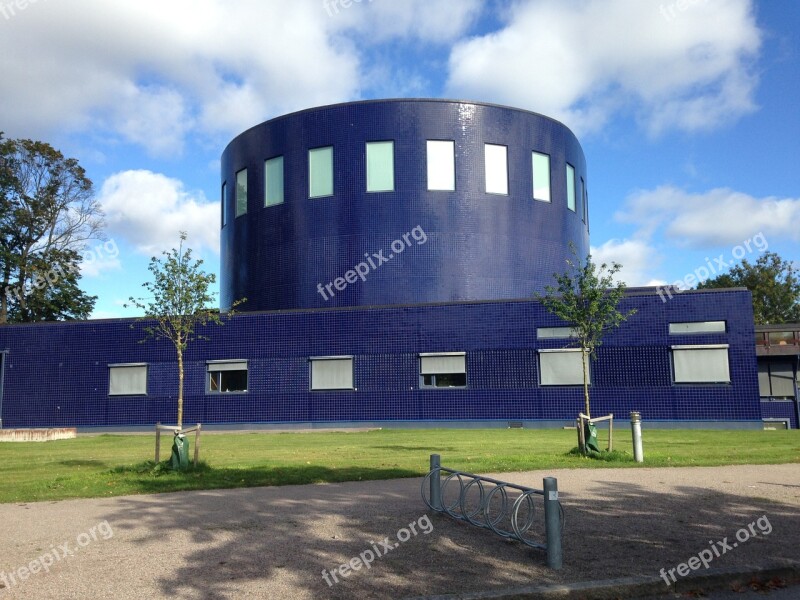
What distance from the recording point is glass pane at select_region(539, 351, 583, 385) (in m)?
27.2

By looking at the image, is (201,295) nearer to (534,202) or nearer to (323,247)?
(323,247)

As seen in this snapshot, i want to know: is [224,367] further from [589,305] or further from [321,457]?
[589,305]

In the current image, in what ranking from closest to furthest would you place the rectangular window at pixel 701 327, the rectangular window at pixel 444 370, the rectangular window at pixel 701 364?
1. the rectangular window at pixel 701 364
2. the rectangular window at pixel 701 327
3. the rectangular window at pixel 444 370

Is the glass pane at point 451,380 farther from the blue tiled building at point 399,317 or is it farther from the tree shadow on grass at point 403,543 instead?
the tree shadow on grass at point 403,543

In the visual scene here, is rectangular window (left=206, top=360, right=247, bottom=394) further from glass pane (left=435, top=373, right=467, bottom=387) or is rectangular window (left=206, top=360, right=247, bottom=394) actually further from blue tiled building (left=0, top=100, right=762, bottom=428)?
glass pane (left=435, top=373, right=467, bottom=387)

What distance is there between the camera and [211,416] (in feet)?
98.4

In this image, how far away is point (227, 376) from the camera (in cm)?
3012

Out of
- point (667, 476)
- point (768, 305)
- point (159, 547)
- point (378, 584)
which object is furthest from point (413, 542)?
A: point (768, 305)

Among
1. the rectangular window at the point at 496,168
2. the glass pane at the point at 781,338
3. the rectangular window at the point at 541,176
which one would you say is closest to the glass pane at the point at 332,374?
the rectangular window at the point at 496,168

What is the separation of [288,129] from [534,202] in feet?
41.5

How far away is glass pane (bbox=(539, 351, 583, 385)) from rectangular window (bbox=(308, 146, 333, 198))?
14209mm

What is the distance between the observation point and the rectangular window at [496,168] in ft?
120

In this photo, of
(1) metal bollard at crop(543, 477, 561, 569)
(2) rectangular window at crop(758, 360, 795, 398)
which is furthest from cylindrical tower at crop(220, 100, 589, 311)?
(1) metal bollard at crop(543, 477, 561, 569)

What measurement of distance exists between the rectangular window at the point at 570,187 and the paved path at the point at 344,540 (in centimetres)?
2953
